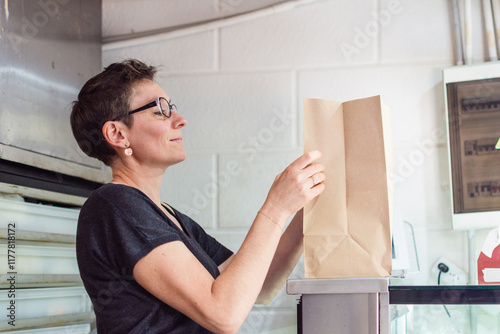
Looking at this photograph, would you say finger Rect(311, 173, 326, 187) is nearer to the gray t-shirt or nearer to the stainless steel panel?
the gray t-shirt

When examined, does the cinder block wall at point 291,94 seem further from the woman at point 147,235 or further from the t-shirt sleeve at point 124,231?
the t-shirt sleeve at point 124,231

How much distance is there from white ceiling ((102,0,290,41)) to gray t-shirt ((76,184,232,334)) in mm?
1120

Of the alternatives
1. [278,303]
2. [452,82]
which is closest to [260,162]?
[278,303]

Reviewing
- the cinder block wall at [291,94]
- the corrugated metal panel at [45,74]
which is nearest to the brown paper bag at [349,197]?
the cinder block wall at [291,94]

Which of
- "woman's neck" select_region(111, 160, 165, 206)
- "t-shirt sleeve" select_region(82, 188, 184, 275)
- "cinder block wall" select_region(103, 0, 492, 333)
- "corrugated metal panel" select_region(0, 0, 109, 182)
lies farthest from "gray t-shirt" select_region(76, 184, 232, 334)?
"cinder block wall" select_region(103, 0, 492, 333)

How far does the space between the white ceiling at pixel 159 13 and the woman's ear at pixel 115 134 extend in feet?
3.02

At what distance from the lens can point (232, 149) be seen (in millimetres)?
1995

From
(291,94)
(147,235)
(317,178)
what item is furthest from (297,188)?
(291,94)

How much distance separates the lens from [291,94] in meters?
1.97

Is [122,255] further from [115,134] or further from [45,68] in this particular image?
[45,68]

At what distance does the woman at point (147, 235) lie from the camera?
104cm

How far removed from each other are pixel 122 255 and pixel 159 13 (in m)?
1.30

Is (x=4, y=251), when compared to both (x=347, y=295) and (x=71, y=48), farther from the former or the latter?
(x=347, y=295)

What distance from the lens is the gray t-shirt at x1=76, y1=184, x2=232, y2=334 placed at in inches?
41.8
